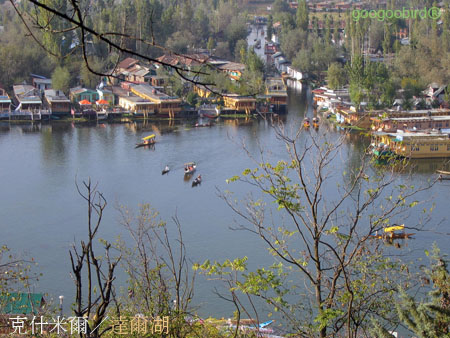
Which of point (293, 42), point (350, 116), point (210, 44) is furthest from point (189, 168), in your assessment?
point (293, 42)

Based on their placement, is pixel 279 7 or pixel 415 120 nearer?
pixel 415 120

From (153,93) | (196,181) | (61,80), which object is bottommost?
(196,181)

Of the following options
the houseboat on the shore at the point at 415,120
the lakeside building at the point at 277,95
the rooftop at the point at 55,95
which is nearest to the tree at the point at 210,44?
the lakeside building at the point at 277,95

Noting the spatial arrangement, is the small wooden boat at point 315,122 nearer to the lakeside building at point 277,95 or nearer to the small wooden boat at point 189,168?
the lakeside building at point 277,95

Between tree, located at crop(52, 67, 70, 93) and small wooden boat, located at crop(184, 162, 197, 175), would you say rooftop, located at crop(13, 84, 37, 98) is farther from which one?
small wooden boat, located at crop(184, 162, 197, 175)

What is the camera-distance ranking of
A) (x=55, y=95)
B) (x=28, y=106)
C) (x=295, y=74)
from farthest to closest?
1. (x=295, y=74)
2. (x=55, y=95)
3. (x=28, y=106)

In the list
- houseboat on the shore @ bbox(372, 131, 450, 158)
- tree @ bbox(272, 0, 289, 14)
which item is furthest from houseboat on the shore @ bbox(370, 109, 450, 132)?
tree @ bbox(272, 0, 289, 14)

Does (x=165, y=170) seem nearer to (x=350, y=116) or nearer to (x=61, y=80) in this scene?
(x=350, y=116)

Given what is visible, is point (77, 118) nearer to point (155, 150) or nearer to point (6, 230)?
point (155, 150)
